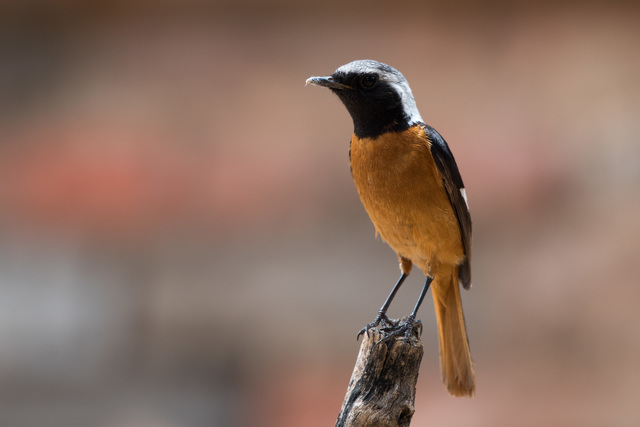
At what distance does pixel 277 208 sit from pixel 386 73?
10.0 ft

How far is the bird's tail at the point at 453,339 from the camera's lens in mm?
2910

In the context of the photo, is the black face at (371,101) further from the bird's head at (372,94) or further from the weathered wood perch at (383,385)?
the weathered wood perch at (383,385)

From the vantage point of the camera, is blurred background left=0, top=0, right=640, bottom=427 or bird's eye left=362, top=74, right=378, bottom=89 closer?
bird's eye left=362, top=74, right=378, bottom=89

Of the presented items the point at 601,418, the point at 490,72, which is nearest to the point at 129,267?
the point at 490,72

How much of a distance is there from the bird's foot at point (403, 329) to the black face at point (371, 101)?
0.72m

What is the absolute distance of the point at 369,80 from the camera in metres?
2.59

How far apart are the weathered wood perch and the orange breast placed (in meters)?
0.45

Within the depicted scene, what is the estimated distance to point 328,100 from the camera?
5.43 m

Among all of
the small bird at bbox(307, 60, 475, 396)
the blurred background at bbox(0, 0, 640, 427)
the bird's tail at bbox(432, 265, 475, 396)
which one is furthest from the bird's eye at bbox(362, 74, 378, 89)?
the blurred background at bbox(0, 0, 640, 427)

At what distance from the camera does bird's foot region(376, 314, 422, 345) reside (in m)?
2.32

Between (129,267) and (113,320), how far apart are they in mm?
439

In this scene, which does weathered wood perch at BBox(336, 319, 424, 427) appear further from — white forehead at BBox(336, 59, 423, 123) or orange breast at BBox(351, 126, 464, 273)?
white forehead at BBox(336, 59, 423, 123)

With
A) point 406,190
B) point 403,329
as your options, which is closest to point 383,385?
point 403,329

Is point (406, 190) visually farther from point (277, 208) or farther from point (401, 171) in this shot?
point (277, 208)
